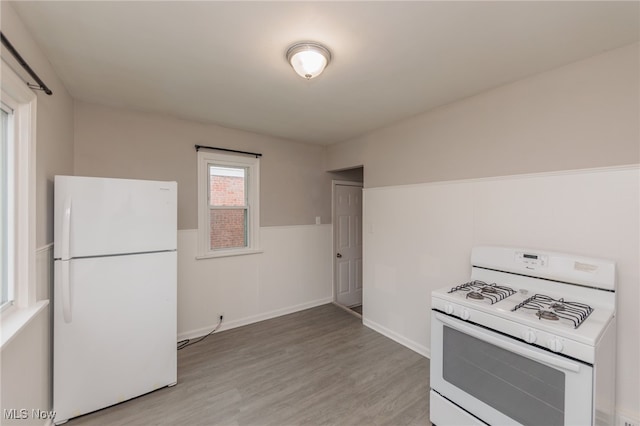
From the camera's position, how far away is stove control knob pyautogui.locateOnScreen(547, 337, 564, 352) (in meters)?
1.30

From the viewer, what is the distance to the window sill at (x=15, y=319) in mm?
1292

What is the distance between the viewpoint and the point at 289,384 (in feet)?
7.59

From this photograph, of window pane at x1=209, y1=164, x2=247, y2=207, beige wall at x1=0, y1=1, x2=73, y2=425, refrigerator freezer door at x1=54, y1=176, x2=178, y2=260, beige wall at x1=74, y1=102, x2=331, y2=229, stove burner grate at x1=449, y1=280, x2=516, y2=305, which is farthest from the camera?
window pane at x1=209, y1=164, x2=247, y2=207

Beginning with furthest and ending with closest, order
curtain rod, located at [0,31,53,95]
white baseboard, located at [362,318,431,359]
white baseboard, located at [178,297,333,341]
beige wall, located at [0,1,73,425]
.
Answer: white baseboard, located at [178,297,333,341] < white baseboard, located at [362,318,431,359] < beige wall, located at [0,1,73,425] < curtain rod, located at [0,31,53,95]

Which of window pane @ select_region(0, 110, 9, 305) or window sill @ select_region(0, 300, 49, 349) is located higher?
window pane @ select_region(0, 110, 9, 305)

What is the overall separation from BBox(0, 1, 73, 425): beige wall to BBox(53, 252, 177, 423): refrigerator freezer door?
3.7 inches

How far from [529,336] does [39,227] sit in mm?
3004

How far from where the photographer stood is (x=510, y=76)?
207cm

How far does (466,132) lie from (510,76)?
1.72 ft

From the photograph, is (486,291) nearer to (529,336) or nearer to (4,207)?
(529,336)

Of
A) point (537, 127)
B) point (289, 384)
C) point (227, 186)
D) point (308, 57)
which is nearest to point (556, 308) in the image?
point (537, 127)

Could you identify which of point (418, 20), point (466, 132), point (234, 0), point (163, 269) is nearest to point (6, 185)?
point (163, 269)

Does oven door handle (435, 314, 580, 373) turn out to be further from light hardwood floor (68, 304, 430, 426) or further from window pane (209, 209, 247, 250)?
window pane (209, 209, 247, 250)

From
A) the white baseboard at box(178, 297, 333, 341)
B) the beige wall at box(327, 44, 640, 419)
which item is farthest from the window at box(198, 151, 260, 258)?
the beige wall at box(327, 44, 640, 419)
